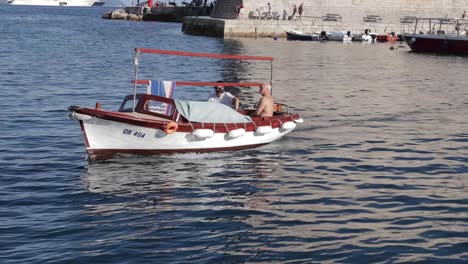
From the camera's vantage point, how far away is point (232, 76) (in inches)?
1795

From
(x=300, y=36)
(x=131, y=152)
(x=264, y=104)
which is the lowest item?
(x=300, y=36)

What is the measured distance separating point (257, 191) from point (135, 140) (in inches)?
153

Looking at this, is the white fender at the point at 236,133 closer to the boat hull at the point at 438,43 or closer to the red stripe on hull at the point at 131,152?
the red stripe on hull at the point at 131,152

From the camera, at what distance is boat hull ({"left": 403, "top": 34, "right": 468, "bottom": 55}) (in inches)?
2609

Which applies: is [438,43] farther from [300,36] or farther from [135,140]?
[135,140]

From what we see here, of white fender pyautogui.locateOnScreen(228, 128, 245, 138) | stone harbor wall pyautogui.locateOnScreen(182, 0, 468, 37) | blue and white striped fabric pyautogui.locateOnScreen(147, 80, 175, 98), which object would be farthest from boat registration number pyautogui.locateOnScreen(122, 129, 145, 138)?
stone harbor wall pyautogui.locateOnScreen(182, 0, 468, 37)

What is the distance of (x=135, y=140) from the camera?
20.8m

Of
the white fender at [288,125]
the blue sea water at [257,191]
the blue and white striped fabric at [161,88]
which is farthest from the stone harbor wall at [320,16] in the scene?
the blue and white striped fabric at [161,88]

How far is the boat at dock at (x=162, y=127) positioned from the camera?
20406 millimetres

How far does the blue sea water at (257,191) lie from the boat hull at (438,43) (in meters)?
30.7

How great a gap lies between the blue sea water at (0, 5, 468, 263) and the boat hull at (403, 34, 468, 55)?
30689mm

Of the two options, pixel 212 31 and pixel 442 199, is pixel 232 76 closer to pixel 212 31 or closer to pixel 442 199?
pixel 442 199

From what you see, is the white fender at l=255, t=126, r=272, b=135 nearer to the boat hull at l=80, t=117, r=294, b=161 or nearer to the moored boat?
the boat hull at l=80, t=117, r=294, b=161

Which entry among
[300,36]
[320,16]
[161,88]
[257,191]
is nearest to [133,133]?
[161,88]
